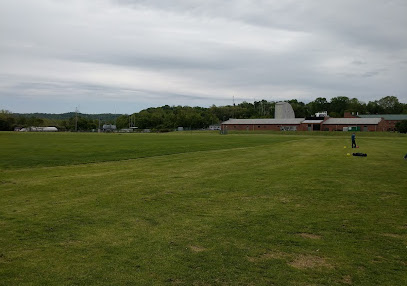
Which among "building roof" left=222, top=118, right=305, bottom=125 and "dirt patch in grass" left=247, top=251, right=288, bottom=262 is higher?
"building roof" left=222, top=118, right=305, bottom=125

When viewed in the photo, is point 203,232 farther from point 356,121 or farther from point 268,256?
point 356,121

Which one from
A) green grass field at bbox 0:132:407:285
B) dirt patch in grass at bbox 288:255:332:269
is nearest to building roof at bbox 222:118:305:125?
green grass field at bbox 0:132:407:285

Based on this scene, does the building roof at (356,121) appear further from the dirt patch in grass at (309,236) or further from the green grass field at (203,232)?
the dirt patch in grass at (309,236)

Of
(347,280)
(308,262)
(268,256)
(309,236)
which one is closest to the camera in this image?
(347,280)

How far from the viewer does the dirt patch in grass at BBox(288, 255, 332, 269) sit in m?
7.51

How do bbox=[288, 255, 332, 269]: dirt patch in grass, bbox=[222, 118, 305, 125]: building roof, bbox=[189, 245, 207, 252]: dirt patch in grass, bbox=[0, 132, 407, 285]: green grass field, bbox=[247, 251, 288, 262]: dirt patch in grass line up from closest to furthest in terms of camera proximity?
bbox=[0, 132, 407, 285]: green grass field
bbox=[288, 255, 332, 269]: dirt patch in grass
bbox=[247, 251, 288, 262]: dirt patch in grass
bbox=[189, 245, 207, 252]: dirt patch in grass
bbox=[222, 118, 305, 125]: building roof

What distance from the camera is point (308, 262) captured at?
7.71 m

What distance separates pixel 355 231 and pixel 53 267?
25.1 ft

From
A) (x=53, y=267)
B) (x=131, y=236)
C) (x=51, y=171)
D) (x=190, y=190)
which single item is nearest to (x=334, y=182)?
(x=190, y=190)

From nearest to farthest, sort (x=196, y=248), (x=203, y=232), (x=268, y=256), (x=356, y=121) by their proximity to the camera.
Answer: (x=268, y=256) < (x=196, y=248) < (x=203, y=232) < (x=356, y=121)

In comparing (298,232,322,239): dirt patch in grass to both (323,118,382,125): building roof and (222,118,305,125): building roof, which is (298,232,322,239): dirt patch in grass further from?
(222,118,305,125): building roof

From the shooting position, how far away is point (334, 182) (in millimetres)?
17812

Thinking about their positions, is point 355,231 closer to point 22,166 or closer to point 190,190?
point 190,190

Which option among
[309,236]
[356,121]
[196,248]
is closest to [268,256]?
[196,248]
